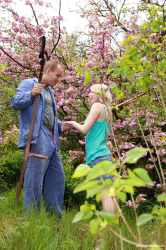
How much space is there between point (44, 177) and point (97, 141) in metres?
0.87

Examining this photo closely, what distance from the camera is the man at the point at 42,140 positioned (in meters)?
2.60

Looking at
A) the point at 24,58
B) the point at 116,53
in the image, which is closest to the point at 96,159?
the point at 116,53

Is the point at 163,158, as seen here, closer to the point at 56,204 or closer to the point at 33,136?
the point at 56,204

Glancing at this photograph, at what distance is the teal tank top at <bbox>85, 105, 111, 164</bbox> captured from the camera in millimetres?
2680

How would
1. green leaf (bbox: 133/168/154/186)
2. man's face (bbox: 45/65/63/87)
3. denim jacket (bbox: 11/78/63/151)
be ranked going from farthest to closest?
man's face (bbox: 45/65/63/87)
denim jacket (bbox: 11/78/63/151)
green leaf (bbox: 133/168/154/186)

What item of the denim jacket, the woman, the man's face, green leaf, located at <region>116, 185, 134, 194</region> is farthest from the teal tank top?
green leaf, located at <region>116, 185, 134, 194</region>

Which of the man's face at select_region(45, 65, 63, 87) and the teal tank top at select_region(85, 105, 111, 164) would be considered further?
the man's face at select_region(45, 65, 63, 87)

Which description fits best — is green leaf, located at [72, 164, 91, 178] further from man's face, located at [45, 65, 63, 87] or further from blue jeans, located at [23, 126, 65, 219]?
man's face, located at [45, 65, 63, 87]

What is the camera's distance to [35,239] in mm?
1746

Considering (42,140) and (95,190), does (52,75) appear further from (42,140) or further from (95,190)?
(95,190)

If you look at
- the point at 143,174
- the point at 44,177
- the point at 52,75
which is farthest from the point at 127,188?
the point at 52,75

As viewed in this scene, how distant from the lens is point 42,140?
2.70 meters

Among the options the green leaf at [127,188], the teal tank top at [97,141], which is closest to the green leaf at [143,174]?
the green leaf at [127,188]

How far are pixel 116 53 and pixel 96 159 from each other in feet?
9.34
